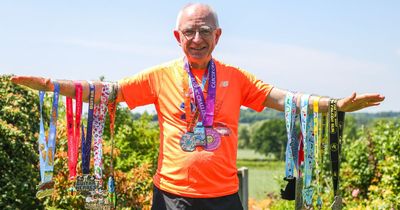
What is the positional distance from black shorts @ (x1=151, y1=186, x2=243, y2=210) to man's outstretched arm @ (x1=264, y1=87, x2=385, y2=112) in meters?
0.65

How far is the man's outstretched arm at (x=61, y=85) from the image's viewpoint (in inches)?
140

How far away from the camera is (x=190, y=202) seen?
3.59 metres

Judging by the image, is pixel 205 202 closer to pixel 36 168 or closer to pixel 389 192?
pixel 36 168

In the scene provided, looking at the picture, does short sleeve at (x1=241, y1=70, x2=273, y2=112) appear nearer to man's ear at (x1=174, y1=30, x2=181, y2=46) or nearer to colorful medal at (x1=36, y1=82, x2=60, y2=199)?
man's ear at (x1=174, y1=30, x2=181, y2=46)

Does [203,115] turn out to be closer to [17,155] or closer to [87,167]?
[87,167]

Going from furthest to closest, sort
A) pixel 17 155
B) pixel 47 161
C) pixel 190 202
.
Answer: pixel 17 155
pixel 47 161
pixel 190 202

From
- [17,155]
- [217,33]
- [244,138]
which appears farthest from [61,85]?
[244,138]

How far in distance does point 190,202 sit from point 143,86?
2.45ft

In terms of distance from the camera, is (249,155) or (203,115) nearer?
(203,115)

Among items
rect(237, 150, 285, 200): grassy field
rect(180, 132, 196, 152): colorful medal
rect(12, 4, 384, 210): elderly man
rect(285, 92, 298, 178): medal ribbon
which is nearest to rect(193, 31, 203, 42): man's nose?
rect(12, 4, 384, 210): elderly man

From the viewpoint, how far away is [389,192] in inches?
294

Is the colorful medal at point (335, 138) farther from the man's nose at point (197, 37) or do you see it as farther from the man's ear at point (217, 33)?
the man's nose at point (197, 37)

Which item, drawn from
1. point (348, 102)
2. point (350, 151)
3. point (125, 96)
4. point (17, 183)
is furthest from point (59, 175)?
point (350, 151)

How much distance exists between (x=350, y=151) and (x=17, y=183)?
512cm
